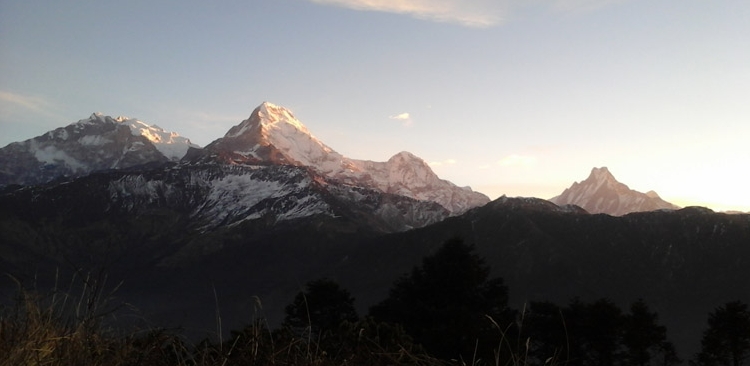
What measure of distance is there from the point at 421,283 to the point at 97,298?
4932 centimetres

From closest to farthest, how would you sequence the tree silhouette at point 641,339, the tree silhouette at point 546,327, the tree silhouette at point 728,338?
the tree silhouette at point 546,327 → the tree silhouette at point 728,338 → the tree silhouette at point 641,339

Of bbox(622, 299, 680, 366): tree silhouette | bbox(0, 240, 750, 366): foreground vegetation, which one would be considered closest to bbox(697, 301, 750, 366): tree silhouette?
bbox(0, 240, 750, 366): foreground vegetation

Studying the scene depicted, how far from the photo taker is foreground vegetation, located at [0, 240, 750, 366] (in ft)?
16.8

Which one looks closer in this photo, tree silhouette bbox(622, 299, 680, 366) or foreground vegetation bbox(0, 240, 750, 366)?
foreground vegetation bbox(0, 240, 750, 366)

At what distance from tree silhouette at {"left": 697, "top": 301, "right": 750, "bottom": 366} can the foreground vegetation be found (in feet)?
0.32

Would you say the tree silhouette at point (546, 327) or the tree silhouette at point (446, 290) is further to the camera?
the tree silhouette at point (446, 290)

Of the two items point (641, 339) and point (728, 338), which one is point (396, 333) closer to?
point (641, 339)

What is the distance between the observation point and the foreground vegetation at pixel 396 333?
A: 202 inches

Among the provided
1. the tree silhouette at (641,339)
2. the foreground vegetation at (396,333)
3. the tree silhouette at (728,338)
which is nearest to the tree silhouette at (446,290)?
the foreground vegetation at (396,333)

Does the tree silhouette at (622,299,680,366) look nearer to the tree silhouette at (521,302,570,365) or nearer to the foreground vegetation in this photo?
the foreground vegetation

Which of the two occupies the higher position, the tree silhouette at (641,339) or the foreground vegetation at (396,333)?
the foreground vegetation at (396,333)

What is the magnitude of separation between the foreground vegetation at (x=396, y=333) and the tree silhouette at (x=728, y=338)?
10 cm

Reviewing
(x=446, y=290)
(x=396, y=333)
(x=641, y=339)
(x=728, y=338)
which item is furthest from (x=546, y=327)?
(x=396, y=333)

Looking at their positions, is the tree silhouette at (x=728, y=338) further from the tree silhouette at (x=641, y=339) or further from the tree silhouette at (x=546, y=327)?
the tree silhouette at (x=546, y=327)
